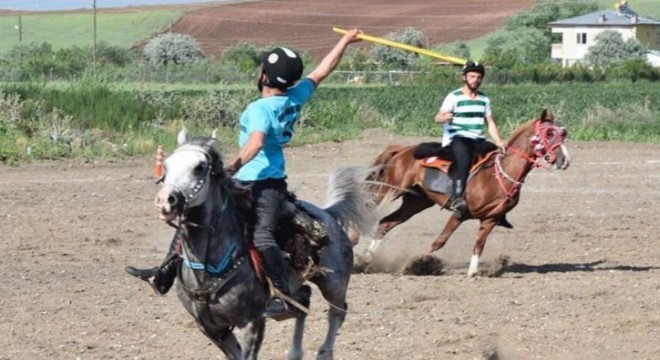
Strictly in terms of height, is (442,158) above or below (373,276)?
above

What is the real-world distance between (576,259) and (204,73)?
5137 centimetres

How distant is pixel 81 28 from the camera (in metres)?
108

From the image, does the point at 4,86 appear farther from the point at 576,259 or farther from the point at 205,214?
the point at 205,214

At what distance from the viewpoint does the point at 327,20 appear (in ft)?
319

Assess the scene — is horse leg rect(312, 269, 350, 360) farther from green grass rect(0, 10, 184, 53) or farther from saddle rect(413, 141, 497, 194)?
green grass rect(0, 10, 184, 53)

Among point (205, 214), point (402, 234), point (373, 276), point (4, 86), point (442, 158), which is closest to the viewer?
point (205, 214)

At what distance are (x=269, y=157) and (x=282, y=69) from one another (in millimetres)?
518

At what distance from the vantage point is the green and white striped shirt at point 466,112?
1391cm

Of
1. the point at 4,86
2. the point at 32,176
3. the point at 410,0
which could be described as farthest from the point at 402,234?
the point at 410,0

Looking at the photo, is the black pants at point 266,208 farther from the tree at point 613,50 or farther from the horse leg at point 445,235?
the tree at point 613,50

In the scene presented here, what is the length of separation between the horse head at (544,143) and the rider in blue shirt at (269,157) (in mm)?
5869

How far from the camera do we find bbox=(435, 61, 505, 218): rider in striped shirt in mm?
13867

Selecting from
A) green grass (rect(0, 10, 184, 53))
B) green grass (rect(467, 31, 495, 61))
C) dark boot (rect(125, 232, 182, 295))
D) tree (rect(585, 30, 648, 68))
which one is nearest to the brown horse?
dark boot (rect(125, 232, 182, 295))

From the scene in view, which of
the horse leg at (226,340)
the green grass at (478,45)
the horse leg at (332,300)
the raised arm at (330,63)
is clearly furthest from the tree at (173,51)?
the horse leg at (226,340)
